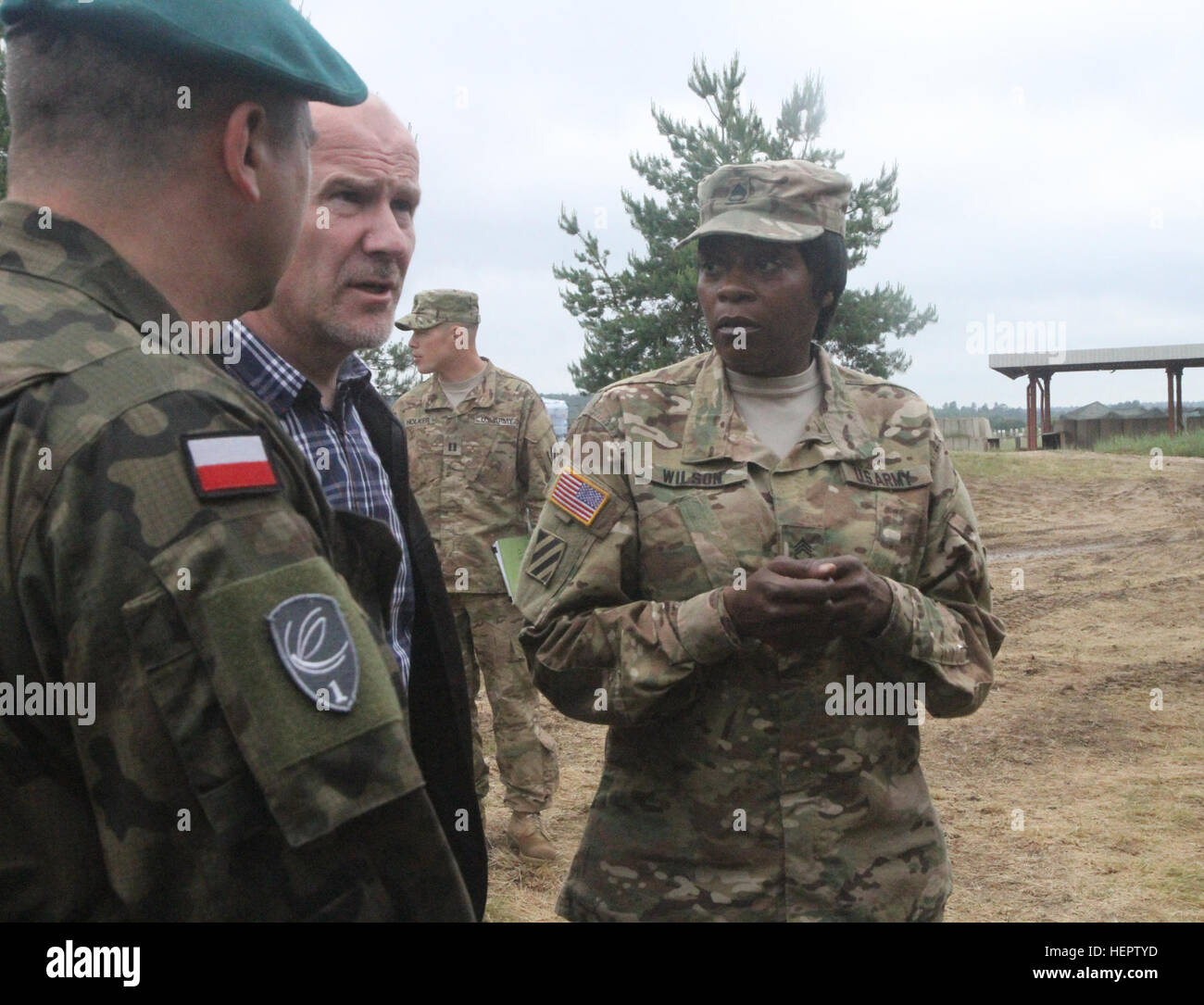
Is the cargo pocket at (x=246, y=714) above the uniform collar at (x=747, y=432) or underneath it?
underneath

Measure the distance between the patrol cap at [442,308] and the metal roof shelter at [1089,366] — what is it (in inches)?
940

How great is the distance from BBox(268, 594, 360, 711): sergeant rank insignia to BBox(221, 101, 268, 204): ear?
1.60ft

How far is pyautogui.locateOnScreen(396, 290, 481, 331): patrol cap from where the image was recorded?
5.89m

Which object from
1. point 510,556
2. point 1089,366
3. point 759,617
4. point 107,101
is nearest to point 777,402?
point 759,617

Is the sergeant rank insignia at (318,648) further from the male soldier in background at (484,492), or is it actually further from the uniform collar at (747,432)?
the male soldier in background at (484,492)

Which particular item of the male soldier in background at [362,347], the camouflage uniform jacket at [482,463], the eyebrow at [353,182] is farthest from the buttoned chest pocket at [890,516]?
the camouflage uniform jacket at [482,463]

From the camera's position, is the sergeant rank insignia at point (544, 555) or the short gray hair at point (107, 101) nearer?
the short gray hair at point (107, 101)

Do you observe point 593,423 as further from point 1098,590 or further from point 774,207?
point 1098,590

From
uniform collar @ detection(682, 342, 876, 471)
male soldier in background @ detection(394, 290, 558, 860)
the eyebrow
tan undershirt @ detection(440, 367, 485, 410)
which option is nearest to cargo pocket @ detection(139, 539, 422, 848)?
the eyebrow

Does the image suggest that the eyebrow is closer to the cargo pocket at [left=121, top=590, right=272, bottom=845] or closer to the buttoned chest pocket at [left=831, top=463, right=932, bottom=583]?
the buttoned chest pocket at [left=831, top=463, right=932, bottom=583]

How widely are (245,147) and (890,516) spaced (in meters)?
1.68

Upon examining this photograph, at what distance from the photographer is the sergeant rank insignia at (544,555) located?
102 inches

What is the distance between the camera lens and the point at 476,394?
594cm
